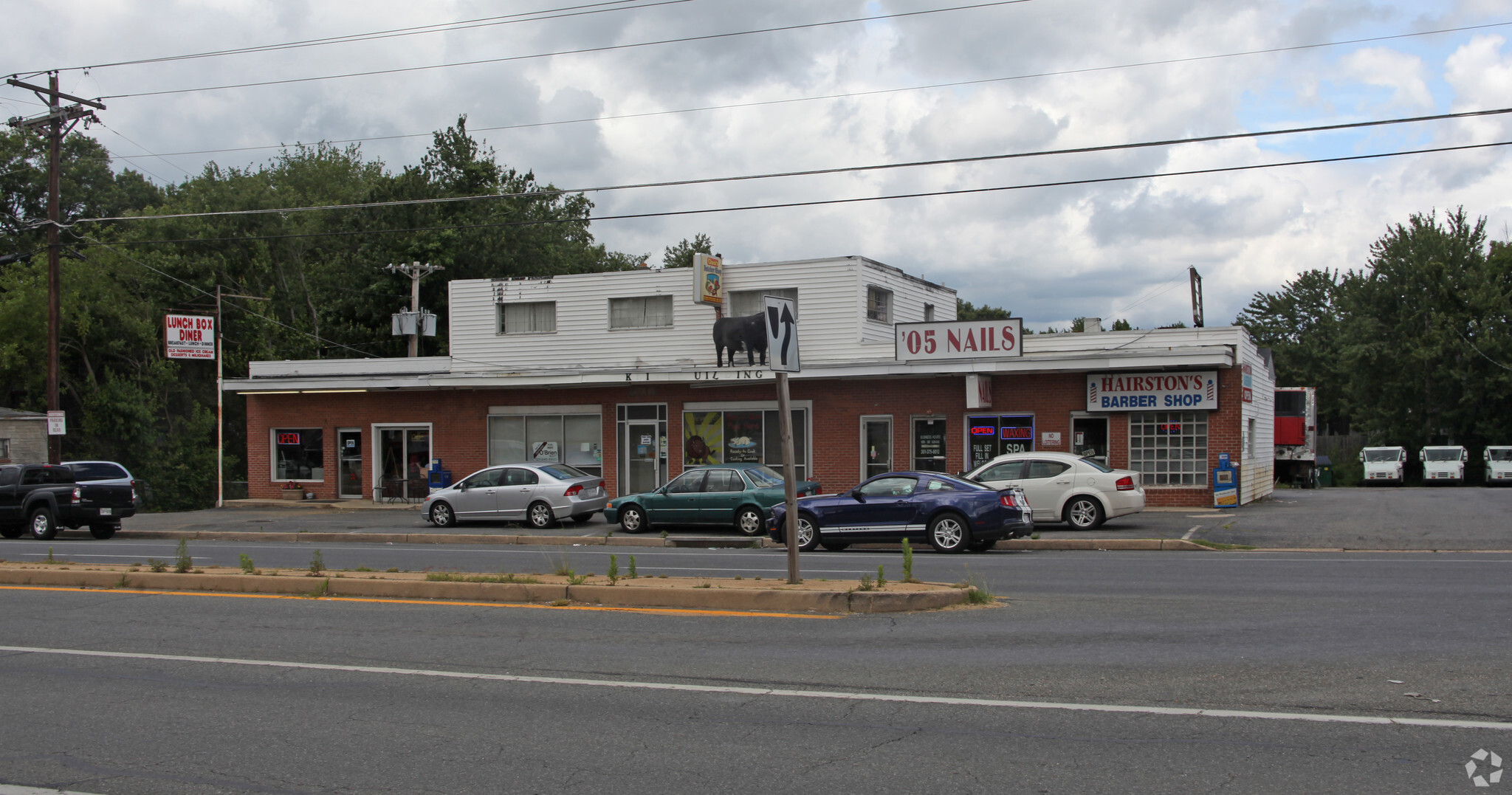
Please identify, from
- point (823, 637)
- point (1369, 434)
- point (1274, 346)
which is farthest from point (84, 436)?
point (1274, 346)

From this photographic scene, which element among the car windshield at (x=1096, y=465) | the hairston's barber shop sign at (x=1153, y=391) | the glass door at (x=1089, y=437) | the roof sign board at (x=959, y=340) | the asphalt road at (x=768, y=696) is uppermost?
the roof sign board at (x=959, y=340)

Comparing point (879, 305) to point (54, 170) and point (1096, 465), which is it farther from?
point (54, 170)

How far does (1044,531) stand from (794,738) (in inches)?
613

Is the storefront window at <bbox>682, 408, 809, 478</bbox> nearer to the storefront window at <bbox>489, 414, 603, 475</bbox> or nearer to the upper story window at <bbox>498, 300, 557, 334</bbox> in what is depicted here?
the storefront window at <bbox>489, 414, 603, 475</bbox>

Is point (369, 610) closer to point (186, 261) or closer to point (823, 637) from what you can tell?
point (823, 637)

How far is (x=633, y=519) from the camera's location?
22453 millimetres

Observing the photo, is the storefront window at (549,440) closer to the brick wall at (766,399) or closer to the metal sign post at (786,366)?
the brick wall at (766,399)

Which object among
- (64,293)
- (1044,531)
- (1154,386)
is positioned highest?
(64,293)

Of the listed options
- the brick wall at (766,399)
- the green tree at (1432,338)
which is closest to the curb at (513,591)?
the brick wall at (766,399)

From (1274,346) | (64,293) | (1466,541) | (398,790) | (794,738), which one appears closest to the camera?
(398,790)

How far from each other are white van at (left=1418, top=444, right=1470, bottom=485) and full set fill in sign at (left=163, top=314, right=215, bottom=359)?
48930 millimetres

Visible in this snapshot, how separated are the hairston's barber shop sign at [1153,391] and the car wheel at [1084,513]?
489 centimetres

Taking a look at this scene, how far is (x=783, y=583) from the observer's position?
1182cm

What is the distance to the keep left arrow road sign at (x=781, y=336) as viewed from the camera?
11062mm
